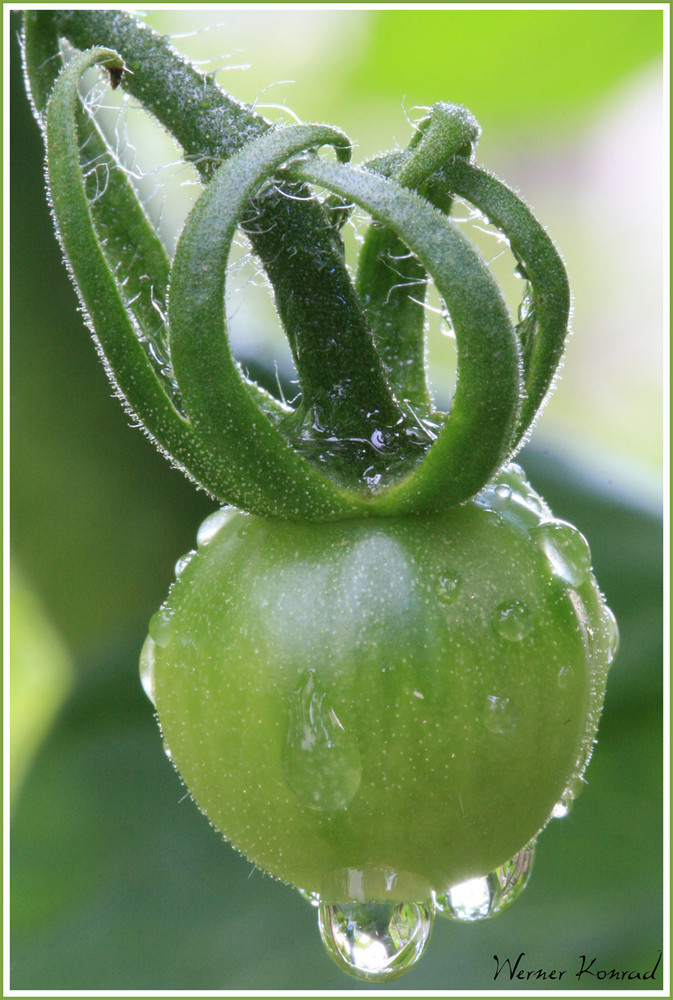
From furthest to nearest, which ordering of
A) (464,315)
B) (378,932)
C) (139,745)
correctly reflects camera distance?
(139,745) → (378,932) → (464,315)

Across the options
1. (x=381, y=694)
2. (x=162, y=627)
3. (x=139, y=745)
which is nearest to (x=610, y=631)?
(x=381, y=694)

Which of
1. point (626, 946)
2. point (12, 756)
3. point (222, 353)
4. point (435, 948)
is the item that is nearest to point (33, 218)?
point (12, 756)

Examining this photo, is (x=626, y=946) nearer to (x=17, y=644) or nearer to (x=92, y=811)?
(x=92, y=811)

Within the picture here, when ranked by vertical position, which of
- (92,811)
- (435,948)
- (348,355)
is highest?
(348,355)

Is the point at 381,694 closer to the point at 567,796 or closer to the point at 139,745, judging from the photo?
the point at 567,796

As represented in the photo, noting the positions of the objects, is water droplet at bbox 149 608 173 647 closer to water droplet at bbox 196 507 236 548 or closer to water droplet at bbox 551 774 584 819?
water droplet at bbox 196 507 236 548

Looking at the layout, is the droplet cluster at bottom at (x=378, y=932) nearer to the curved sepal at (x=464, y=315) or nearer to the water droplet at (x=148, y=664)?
the water droplet at (x=148, y=664)
